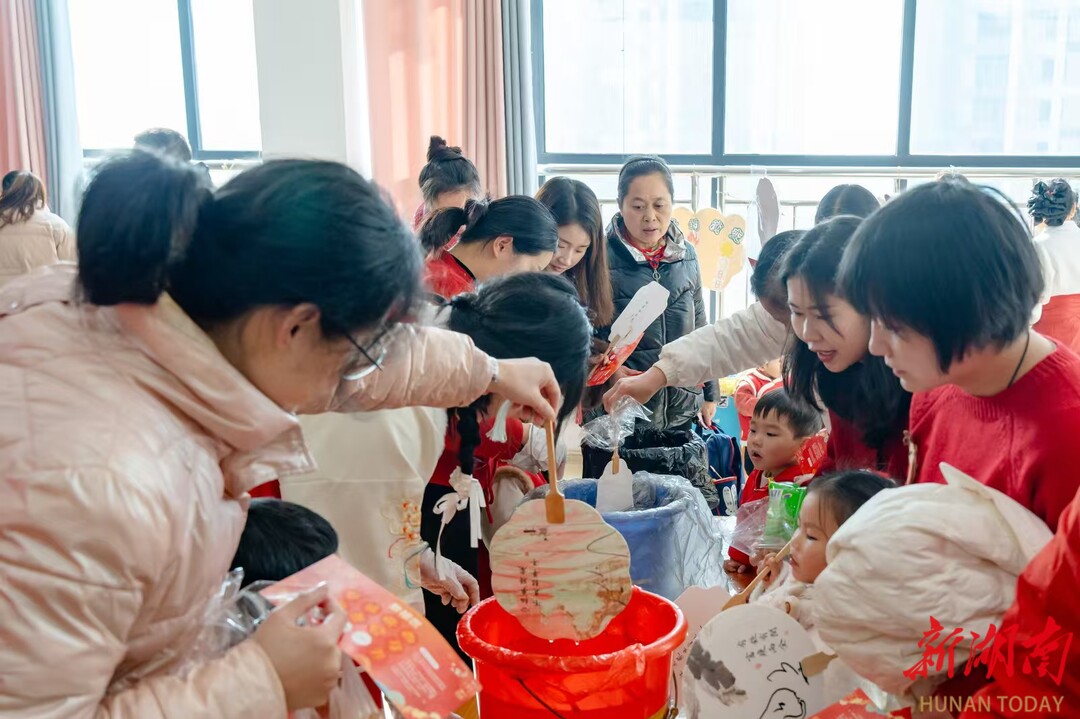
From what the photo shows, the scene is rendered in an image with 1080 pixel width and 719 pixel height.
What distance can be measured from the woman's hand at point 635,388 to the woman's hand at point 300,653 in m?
1.26

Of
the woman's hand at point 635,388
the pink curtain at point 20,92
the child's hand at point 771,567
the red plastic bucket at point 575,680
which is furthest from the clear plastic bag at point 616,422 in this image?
the pink curtain at point 20,92

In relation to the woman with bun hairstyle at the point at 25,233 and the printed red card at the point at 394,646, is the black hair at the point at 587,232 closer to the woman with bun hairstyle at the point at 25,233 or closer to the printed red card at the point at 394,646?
the printed red card at the point at 394,646

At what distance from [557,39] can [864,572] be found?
13.6 ft

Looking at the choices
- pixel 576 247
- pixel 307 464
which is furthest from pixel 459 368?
pixel 576 247

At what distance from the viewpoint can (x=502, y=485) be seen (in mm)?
1627

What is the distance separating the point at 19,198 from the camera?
3729 mm

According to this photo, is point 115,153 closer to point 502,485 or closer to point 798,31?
point 502,485

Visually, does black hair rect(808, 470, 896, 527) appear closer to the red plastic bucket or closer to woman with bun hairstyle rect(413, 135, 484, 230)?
the red plastic bucket

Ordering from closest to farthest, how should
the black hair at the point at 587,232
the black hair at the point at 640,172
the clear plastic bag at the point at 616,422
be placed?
the clear plastic bag at the point at 616,422 → the black hair at the point at 587,232 → the black hair at the point at 640,172

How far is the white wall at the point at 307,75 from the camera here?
13.5 ft

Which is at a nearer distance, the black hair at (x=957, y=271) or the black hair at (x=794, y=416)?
the black hair at (x=957, y=271)

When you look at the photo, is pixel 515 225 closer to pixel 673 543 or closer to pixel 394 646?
pixel 673 543

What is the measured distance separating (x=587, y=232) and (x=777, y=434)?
30.6 inches

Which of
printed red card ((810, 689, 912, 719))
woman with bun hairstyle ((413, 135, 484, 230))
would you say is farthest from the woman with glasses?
woman with bun hairstyle ((413, 135, 484, 230))
